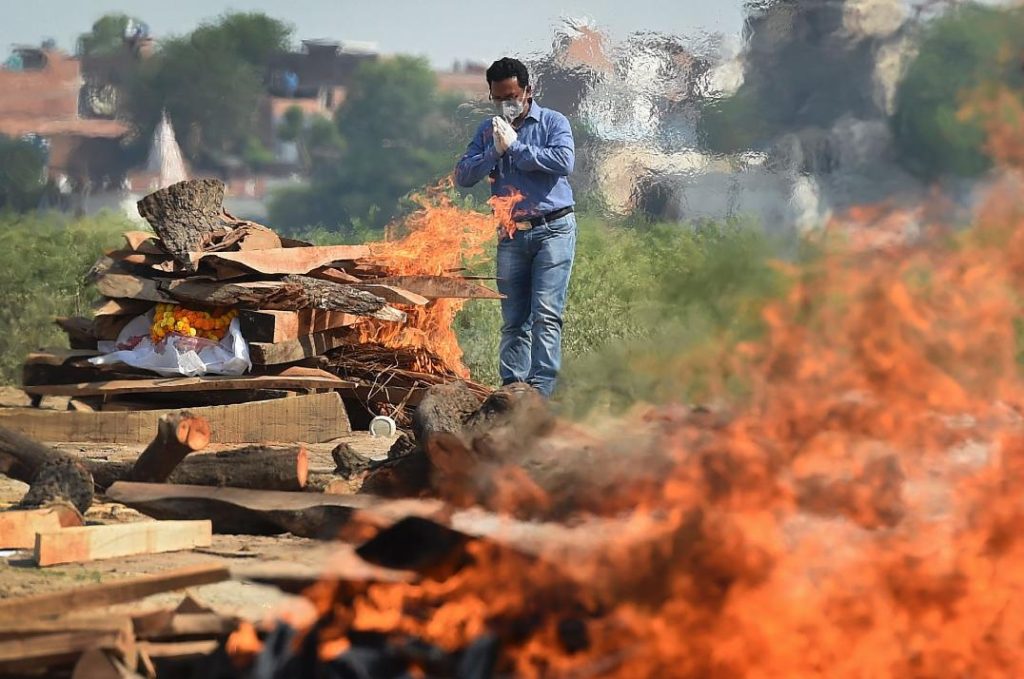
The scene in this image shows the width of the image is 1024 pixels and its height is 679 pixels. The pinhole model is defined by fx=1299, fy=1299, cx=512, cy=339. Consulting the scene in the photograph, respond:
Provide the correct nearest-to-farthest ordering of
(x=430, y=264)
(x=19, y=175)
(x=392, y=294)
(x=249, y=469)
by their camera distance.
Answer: (x=249, y=469) → (x=392, y=294) → (x=430, y=264) → (x=19, y=175)

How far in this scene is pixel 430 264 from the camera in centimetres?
966

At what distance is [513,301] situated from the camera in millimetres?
8078

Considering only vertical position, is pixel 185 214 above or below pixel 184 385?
above

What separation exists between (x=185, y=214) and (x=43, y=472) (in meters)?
3.09

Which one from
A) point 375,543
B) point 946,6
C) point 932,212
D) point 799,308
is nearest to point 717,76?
point 946,6

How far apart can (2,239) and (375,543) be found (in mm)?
10168

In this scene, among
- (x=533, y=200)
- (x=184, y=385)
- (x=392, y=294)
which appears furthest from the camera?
(x=392, y=294)

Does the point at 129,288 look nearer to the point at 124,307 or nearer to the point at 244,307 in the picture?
the point at 124,307

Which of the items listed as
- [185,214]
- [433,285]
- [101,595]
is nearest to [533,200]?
[433,285]

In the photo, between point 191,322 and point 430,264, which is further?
point 430,264

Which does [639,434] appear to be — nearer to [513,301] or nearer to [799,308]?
[799,308]

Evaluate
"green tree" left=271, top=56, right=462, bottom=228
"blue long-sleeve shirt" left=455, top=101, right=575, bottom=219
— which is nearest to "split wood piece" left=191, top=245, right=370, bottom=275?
"blue long-sleeve shirt" left=455, top=101, right=575, bottom=219

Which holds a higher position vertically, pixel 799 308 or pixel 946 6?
pixel 946 6

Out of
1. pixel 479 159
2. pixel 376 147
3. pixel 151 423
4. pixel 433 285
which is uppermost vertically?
pixel 479 159
